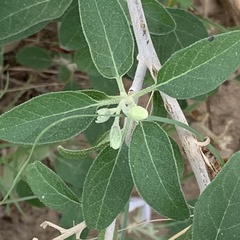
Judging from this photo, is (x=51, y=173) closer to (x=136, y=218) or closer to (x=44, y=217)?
(x=136, y=218)

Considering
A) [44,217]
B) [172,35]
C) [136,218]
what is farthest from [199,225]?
[44,217]

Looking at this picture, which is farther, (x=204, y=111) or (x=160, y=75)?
(x=204, y=111)

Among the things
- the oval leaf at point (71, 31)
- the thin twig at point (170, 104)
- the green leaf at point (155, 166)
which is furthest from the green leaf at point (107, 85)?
the green leaf at point (155, 166)

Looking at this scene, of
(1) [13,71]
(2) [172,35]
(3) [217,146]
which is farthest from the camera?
(1) [13,71]

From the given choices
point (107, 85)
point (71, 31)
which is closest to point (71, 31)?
point (71, 31)

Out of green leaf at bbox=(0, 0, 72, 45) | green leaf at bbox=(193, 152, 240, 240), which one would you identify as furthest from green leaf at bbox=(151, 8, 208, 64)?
green leaf at bbox=(193, 152, 240, 240)

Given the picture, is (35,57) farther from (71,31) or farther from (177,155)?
(177,155)

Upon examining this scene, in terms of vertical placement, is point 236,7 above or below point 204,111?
above

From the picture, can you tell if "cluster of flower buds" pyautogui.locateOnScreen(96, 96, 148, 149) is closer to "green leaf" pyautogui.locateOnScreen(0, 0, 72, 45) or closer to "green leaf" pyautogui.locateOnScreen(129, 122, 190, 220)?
"green leaf" pyautogui.locateOnScreen(129, 122, 190, 220)
